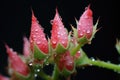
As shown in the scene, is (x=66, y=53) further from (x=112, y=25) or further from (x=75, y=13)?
(x=112, y=25)

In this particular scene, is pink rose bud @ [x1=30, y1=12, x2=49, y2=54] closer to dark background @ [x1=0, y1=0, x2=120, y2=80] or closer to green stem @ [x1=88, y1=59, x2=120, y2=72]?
green stem @ [x1=88, y1=59, x2=120, y2=72]

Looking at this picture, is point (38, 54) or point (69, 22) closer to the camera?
point (38, 54)

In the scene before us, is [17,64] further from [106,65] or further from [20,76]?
[106,65]

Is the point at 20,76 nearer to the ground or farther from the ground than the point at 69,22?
nearer to the ground

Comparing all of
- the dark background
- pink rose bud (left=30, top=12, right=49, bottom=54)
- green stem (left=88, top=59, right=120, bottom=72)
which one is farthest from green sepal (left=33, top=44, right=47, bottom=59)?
the dark background

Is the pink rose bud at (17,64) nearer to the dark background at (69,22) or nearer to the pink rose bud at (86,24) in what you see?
the pink rose bud at (86,24)

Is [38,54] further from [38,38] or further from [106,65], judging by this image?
[106,65]

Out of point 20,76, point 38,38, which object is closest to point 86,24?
point 38,38

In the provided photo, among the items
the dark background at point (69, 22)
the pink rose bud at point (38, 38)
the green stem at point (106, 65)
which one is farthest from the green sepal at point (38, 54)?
the dark background at point (69, 22)
